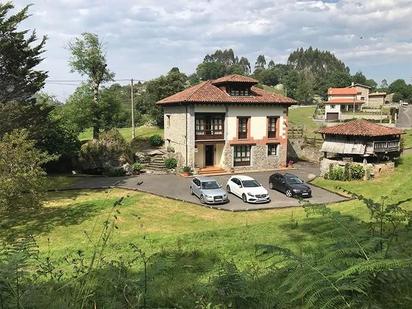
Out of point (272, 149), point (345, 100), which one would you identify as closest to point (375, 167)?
point (272, 149)

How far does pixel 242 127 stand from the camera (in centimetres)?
3991

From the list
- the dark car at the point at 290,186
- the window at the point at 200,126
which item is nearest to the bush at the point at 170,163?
the window at the point at 200,126

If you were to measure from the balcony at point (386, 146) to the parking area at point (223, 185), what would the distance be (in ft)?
20.5

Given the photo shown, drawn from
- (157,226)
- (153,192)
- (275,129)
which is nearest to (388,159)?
(275,129)

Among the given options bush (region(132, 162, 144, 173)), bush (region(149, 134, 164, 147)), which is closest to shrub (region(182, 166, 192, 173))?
bush (region(132, 162, 144, 173))

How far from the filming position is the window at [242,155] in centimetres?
3978

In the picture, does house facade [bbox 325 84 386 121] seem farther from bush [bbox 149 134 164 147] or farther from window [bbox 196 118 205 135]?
window [bbox 196 118 205 135]

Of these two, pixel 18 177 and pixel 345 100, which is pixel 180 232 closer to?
pixel 18 177

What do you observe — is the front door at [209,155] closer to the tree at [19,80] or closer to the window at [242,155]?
the window at [242,155]

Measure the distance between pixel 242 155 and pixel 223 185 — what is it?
26.3ft

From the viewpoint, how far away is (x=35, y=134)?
96.5 ft

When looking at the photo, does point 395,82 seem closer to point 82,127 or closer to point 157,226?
point 82,127

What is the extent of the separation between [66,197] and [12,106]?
7.68 m

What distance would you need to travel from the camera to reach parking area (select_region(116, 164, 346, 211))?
2636 cm
